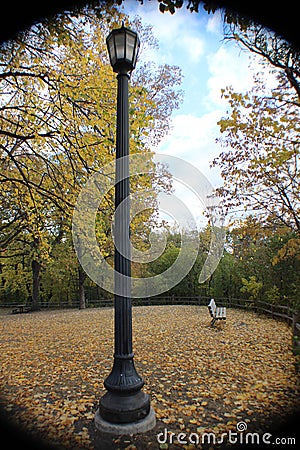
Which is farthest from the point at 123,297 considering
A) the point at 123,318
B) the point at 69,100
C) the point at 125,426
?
the point at 69,100

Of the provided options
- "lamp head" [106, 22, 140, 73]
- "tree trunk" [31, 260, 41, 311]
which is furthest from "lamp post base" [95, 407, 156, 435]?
"tree trunk" [31, 260, 41, 311]

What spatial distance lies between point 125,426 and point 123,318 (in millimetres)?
973

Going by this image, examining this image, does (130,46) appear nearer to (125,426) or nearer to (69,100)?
(69,100)

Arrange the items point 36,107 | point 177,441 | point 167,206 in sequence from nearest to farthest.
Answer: point 177,441 < point 36,107 < point 167,206

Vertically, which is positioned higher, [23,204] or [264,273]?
[23,204]

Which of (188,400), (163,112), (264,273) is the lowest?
(188,400)

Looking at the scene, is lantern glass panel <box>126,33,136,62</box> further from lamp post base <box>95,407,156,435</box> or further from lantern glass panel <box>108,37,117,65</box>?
lamp post base <box>95,407,156,435</box>

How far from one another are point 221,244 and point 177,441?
17983 millimetres

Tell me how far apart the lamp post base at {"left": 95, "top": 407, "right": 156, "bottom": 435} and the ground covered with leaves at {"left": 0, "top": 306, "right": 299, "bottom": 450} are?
2.1 inches

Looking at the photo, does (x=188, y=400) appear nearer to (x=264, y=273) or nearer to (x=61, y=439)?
(x=61, y=439)

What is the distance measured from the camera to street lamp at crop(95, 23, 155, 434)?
291 centimetres

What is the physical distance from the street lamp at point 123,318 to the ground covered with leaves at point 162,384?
0.14 m

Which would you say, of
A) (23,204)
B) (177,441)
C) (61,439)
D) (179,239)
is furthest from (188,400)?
(179,239)

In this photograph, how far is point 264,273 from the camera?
13.8 meters
